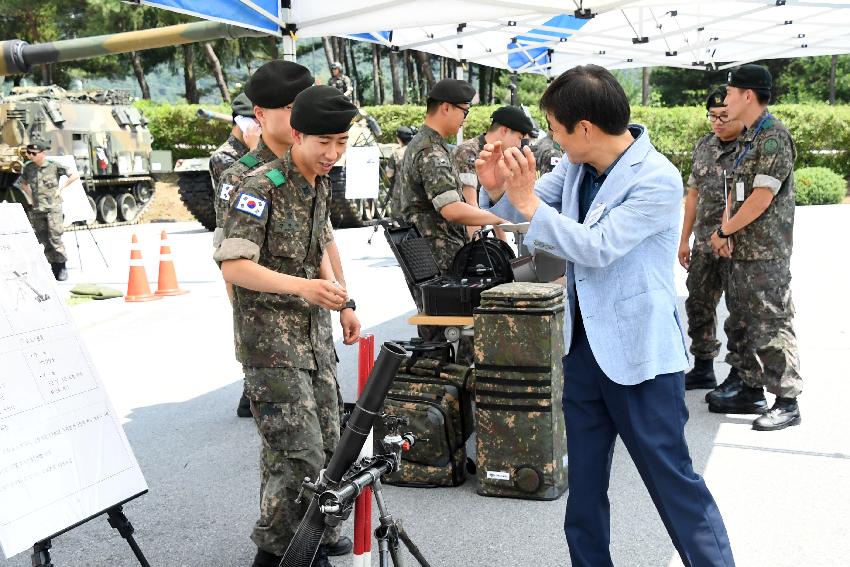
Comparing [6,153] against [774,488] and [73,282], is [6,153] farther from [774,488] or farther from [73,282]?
[774,488]

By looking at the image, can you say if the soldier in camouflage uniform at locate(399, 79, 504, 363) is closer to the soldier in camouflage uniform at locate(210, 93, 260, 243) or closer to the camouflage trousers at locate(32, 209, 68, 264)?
the soldier in camouflage uniform at locate(210, 93, 260, 243)

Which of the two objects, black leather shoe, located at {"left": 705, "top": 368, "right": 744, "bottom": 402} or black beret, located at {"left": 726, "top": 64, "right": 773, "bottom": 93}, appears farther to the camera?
black leather shoe, located at {"left": 705, "top": 368, "right": 744, "bottom": 402}

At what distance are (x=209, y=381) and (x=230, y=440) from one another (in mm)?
1566

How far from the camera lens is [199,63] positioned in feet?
182

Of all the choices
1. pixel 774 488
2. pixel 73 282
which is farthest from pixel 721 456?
pixel 73 282

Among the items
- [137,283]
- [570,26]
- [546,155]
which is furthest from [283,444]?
[570,26]

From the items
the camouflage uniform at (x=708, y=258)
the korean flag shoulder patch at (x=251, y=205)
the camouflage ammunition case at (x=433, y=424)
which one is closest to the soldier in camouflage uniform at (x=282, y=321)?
the korean flag shoulder patch at (x=251, y=205)

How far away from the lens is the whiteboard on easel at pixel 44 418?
3.24m

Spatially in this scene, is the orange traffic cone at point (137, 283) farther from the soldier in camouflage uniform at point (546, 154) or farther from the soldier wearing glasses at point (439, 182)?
the soldier wearing glasses at point (439, 182)

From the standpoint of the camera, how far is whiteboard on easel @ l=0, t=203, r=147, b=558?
3.24m

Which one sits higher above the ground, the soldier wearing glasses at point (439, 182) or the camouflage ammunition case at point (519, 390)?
Result: the soldier wearing glasses at point (439, 182)

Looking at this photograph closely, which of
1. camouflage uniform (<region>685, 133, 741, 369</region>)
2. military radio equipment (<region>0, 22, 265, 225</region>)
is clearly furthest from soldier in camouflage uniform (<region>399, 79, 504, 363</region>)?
military radio equipment (<region>0, 22, 265, 225</region>)

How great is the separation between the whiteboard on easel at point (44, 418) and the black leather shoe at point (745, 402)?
3.85 meters

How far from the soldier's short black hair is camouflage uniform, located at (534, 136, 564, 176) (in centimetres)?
726
